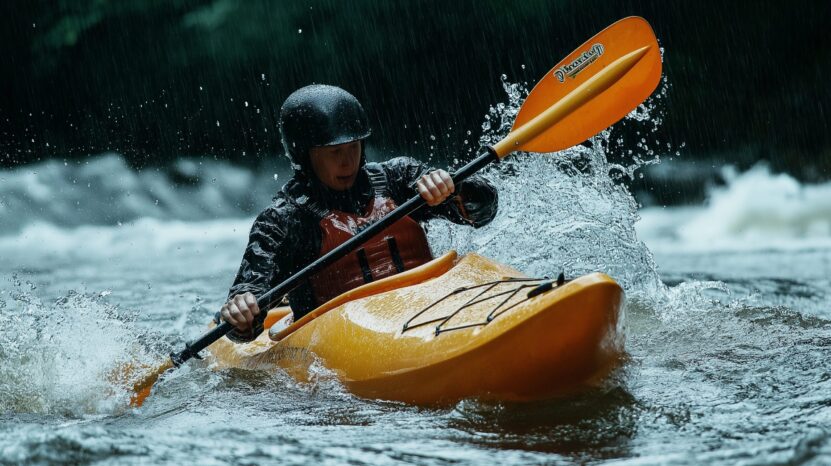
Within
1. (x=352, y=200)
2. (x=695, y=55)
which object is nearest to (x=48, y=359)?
(x=352, y=200)

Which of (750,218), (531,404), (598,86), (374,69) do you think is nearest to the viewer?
(531,404)

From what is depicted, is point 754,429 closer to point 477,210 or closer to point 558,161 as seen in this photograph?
point 477,210

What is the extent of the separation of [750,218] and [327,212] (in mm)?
7014

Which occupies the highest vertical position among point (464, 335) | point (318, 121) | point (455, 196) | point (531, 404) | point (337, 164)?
point (318, 121)

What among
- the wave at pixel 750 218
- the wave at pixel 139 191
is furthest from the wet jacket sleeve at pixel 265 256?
the wave at pixel 139 191

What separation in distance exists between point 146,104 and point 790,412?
10019 mm

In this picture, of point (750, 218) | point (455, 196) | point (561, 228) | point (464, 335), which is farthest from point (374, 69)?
point (464, 335)

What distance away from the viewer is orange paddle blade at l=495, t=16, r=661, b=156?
279 cm

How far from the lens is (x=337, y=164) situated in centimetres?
283

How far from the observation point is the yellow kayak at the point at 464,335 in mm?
1966

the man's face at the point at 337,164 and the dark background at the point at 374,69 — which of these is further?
the dark background at the point at 374,69

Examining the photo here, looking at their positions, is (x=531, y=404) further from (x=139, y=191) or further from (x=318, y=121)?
(x=139, y=191)

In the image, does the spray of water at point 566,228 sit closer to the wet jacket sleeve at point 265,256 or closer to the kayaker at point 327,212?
the kayaker at point 327,212

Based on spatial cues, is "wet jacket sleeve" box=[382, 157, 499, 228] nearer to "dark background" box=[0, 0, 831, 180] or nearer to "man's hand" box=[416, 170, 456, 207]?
"man's hand" box=[416, 170, 456, 207]
